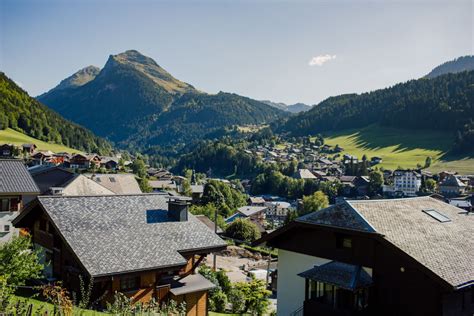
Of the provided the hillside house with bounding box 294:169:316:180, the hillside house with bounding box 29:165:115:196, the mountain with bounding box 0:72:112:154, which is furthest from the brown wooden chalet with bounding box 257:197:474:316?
the hillside house with bounding box 294:169:316:180

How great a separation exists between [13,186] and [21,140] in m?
106

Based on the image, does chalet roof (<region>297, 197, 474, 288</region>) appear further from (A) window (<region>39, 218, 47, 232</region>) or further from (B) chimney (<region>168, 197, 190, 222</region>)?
(A) window (<region>39, 218, 47, 232</region>)

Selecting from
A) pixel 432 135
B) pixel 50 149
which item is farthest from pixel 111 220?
pixel 432 135

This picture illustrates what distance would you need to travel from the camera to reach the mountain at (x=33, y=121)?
129125 millimetres

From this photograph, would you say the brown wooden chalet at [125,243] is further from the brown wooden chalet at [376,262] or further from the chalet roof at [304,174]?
the chalet roof at [304,174]

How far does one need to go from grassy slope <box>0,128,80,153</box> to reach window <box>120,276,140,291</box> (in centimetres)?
10975

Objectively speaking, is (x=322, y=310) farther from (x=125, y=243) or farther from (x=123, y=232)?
(x=123, y=232)

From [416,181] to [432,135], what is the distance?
72.5 meters

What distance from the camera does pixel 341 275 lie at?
14.6 meters

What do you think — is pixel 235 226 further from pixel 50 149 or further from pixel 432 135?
pixel 432 135

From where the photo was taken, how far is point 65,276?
18500 mm

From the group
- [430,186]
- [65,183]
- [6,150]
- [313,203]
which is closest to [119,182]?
[65,183]

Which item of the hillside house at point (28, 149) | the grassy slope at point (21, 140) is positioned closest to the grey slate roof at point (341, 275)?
the hillside house at point (28, 149)

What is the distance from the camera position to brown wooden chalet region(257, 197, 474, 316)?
44.4 ft
